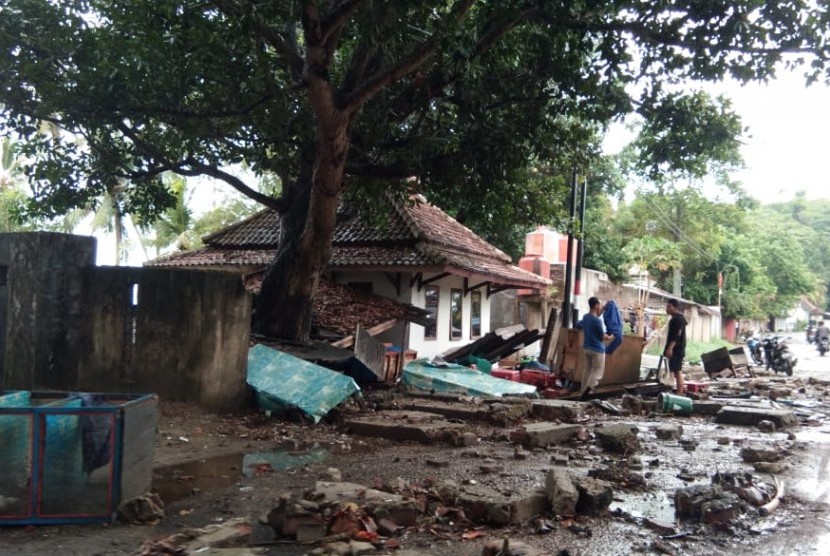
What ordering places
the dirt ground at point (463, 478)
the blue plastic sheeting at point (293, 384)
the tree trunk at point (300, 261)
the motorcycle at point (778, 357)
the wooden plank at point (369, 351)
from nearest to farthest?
the dirt ground at point (463, 478), the blue plastic sheeting at point (293, 384), the tree trunk at point (300, 261), the wooden plank at point (369, 351), the motorcycle at point (778, 357)

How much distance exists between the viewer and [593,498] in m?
5.12

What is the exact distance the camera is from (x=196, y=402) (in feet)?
29.6

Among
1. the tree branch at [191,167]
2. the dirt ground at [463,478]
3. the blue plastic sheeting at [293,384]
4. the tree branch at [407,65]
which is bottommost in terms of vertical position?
the dirt ground at [463,478]

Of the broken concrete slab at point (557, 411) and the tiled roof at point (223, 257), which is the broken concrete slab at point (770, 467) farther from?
the tiled roof at point (223, 257)

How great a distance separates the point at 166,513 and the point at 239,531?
110 centimetres

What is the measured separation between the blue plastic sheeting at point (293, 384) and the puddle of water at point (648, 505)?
15.4 ft

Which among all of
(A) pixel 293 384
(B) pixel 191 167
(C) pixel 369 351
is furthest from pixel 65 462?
(B) pixel 191 167

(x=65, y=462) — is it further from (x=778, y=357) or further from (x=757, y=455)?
(x=778, y=357)

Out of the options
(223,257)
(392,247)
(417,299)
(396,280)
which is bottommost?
(417,299)

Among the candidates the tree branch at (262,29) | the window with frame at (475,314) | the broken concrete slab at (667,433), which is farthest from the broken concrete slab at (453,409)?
the window with frame at (475,314)

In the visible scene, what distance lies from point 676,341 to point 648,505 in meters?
8.01

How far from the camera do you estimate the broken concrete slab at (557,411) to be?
1005 cm

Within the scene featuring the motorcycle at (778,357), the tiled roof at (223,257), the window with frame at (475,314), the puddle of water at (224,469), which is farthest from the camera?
the window with frame at (475,314)

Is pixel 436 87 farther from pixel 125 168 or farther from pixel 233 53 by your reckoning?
pixel 125 168
